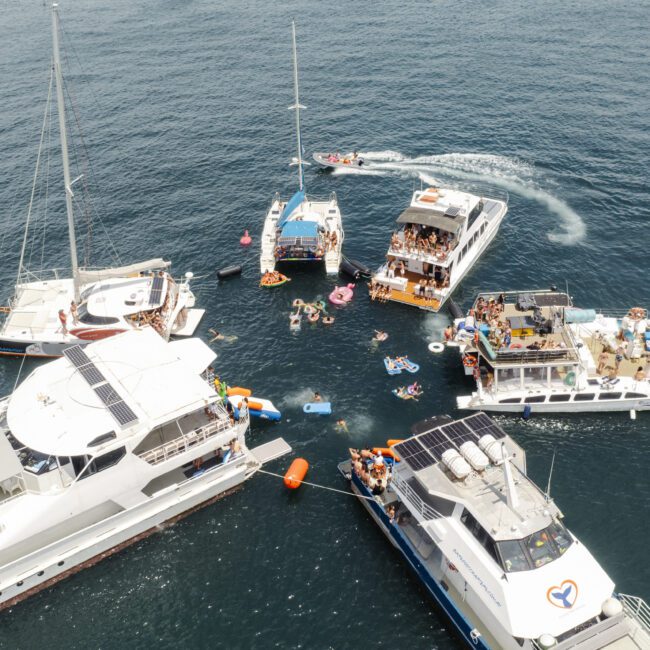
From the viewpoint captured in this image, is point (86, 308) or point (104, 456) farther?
point (86, 308)

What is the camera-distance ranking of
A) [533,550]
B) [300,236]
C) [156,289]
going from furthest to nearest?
[300,236] → [156,289] → [533,550]

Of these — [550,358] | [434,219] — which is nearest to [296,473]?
[550,358]

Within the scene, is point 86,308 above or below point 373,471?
above

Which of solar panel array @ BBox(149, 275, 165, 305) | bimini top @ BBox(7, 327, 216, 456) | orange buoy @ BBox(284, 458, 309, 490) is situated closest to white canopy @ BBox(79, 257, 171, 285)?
solar panel array @ BBox(149, 275, 165, 305)

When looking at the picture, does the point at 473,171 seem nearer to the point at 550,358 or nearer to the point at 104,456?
the point at 550,358

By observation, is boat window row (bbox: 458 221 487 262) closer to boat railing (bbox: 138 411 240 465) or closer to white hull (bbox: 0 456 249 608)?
boat railing (bbox: 138 411 240 465)

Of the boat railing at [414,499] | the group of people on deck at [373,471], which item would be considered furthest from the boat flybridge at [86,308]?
the boat railing at [414,499]
